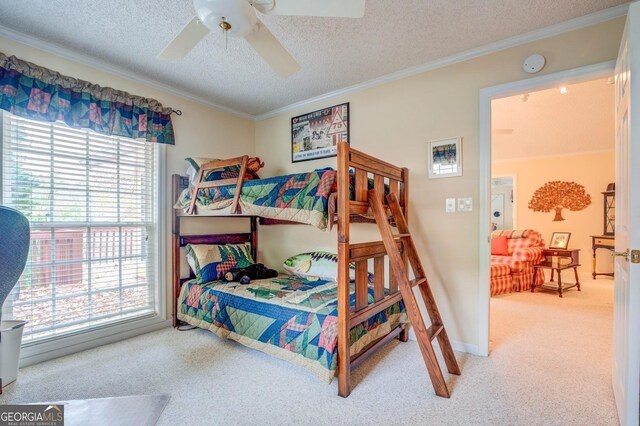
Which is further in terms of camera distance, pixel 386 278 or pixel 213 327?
pixel 386 278

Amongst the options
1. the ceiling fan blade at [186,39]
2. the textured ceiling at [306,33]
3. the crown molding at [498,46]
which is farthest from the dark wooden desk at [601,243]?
the ceiling fan blade at [186,39]

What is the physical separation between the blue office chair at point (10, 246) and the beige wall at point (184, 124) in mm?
2024

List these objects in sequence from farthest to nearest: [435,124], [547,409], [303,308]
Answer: [435,124] < [303,308] < [547,409]

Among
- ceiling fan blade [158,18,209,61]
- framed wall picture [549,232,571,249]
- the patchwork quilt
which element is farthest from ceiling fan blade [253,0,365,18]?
framed wall picture [549,232,571,249]

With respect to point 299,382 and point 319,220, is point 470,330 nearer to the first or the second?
point 299,382

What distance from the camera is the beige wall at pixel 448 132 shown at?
2.19 meters

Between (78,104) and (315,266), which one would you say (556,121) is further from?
(78,104)

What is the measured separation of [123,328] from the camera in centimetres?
274

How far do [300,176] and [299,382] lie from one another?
1.44 m

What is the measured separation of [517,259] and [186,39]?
5.00m

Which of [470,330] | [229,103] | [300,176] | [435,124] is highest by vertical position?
[229,103]

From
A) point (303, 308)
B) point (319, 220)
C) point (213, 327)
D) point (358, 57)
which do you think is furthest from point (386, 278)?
point (358, 57)

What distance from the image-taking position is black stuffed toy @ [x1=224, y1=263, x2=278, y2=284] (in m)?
2.98

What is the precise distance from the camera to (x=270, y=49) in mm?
1682
